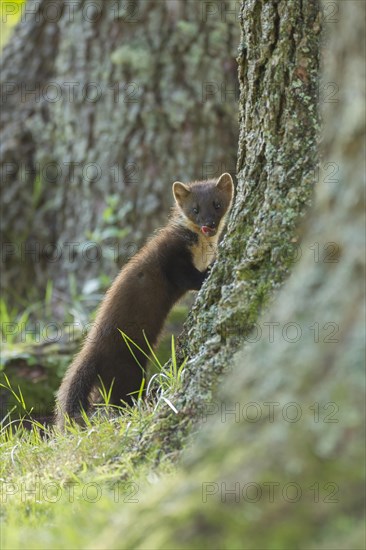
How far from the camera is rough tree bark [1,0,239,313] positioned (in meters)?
9.48

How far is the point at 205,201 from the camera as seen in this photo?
23.8ft

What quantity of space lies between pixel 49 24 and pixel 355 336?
8.28 m

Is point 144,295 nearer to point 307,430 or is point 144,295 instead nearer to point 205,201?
point 205,201

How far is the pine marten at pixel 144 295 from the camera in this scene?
20.4 feet

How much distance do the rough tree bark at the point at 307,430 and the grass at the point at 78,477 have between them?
39 cm

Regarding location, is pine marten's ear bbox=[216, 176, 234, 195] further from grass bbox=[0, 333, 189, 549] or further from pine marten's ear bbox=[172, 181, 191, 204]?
grass bbox=[0, 333, 189, 549]

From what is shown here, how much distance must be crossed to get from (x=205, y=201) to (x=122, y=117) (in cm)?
266

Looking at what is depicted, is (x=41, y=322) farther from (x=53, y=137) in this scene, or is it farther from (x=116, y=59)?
(x=116, y=59)

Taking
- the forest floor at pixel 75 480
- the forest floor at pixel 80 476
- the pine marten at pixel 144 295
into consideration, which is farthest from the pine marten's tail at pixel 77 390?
the forest floor at pixel 75 480

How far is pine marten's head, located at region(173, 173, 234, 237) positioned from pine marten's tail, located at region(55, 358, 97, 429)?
4.87ft

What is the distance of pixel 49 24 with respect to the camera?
10242mm

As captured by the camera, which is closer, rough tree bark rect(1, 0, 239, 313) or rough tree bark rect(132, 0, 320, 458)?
rough tree bark rect(132, 0, 320, 458)

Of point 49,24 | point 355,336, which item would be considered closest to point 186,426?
point 355,336

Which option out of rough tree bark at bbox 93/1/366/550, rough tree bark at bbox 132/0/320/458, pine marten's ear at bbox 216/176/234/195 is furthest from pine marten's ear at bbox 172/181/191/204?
rough tree bark at bbox 93/1/366/550
